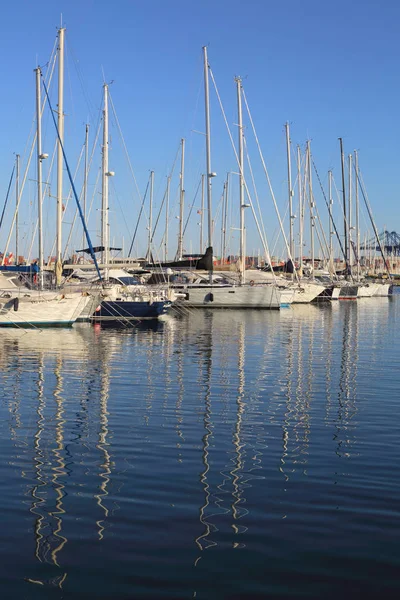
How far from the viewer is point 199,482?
10.5 meters

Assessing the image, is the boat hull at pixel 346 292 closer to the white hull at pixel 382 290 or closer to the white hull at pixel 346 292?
the white hull at pixel 346 292

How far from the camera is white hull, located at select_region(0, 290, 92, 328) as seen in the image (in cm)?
3556

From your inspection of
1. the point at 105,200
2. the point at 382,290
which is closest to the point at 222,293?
the point at 105,200

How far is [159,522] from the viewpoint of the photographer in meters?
8.74

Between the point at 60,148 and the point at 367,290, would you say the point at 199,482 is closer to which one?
the point at 60,148

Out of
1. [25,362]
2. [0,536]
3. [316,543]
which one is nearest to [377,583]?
[316,543]

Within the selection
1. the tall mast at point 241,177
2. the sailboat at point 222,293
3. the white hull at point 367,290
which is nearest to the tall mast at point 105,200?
the sailboat at point 222,293

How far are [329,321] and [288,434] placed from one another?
33.6m

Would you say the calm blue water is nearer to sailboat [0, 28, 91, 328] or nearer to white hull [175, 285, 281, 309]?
sailboat [0, 28, 91, 328]

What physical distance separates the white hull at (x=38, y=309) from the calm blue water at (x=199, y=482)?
12790 millimetres

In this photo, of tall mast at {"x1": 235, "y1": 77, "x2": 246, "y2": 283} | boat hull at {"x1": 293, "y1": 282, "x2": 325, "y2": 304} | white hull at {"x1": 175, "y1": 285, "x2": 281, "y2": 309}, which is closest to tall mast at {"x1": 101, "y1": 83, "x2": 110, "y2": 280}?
white hull at {"x1": 175, "y1": 285, "x2": 281, "y2": 309}

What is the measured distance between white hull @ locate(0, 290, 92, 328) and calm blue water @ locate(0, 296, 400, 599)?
12.8 m

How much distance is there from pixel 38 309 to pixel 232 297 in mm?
21352

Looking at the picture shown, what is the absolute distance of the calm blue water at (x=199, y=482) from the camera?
24.2ft
